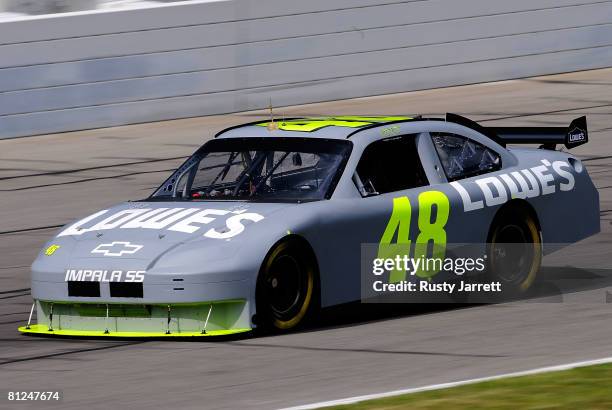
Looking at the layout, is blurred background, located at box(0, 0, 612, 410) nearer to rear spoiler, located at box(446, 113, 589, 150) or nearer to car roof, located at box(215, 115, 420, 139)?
rear spoiler, located at box(446, 113, 589, 150)

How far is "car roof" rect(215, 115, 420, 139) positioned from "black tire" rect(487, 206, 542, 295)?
1008 mm

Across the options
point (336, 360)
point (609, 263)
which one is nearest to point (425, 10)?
point (609, 263)

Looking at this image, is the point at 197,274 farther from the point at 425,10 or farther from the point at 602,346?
the point at 425,10

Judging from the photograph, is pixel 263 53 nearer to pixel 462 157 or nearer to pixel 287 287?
pixel 462 157

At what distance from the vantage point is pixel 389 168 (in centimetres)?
1073

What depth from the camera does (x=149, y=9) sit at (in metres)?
23.4

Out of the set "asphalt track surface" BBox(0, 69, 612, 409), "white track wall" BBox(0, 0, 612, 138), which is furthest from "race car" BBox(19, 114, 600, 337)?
"white track wall" BBox(0, 0, 612, 138)

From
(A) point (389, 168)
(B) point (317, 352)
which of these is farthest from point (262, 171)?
(B) point (317, 352)

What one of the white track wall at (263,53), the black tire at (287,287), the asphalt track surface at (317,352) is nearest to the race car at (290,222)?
the black tire at (287,287)

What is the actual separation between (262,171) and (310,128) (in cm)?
55

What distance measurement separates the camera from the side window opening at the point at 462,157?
36.4 feet

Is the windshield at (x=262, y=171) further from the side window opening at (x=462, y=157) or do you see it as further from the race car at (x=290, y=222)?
the side window opening at (x=462, y=157)

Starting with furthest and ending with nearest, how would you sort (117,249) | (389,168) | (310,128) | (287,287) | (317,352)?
(310,128), (389,168), (287,287), (117,249), (317,352)

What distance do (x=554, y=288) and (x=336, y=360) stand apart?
10.2 feet
